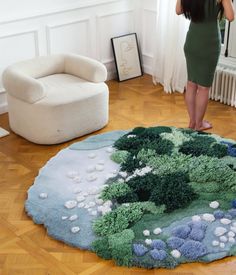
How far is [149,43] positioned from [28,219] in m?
2.78

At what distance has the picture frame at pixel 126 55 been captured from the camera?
525 centimetres

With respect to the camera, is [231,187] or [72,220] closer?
[72,220]

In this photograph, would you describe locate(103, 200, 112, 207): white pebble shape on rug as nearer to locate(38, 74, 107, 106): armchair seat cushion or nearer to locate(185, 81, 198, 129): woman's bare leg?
locate(38, 74, 107, 106): armchair seat cushion

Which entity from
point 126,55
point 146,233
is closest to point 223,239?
point 146,233

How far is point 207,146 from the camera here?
379 cm

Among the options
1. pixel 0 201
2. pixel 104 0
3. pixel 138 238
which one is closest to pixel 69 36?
pixel 104 0

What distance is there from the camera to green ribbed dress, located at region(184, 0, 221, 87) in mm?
3721

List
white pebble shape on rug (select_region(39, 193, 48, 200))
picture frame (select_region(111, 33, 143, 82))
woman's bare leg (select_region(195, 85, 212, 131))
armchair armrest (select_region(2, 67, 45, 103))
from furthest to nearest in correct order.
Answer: picture frame (select_region(111, 33, 143, 82)) < woman's bare leg (select_region(195, 85, 212, 131)) < armchair armrest (select_region(2, 67, 45, 103)) < white pebble shape on rug (select_region(39, 193, 48, 200))

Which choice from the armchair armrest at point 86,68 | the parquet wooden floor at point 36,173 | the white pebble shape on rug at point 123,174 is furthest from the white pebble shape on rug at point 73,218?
the armchair armrest at point 86,68

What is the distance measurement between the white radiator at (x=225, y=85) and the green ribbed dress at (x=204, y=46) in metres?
0.62

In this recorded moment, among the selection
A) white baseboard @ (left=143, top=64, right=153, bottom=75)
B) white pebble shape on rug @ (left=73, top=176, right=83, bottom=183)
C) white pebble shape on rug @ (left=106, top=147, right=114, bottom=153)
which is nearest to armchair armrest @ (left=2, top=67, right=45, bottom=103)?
white pebble shape on rug @ (left=106, top=147, right=114, bottom=153)

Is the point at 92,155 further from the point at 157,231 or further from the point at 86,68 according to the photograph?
the point at 157,231

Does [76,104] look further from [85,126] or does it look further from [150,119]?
[150,119]

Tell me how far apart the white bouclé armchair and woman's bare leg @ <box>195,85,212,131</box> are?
742mm
